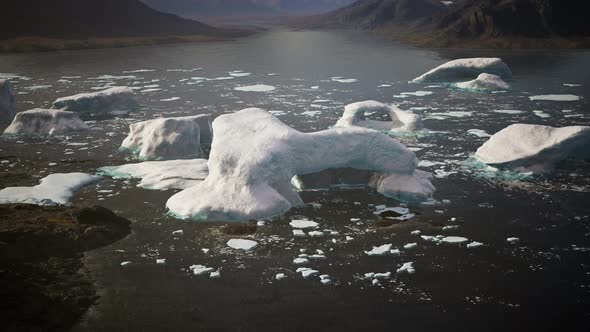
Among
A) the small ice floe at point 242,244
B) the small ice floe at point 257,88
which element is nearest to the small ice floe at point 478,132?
the small ice floe at point 242,244

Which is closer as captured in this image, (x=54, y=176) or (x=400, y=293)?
(x=400, y=293)

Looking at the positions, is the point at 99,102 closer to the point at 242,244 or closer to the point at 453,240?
the point at 242,244

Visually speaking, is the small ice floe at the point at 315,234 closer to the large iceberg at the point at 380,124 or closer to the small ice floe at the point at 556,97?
the large iceberg at the point at 380,124

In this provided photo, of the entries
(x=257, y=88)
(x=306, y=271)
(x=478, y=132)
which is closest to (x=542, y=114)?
(x=478, y=132)

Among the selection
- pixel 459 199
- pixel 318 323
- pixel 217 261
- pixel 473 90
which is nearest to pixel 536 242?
pixel 459 199

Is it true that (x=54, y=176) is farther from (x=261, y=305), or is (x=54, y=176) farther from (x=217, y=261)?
(x=261, y=305)

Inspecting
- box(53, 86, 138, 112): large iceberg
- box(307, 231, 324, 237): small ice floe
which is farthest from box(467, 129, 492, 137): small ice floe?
box(53, 86, 138, 112): large iceberg

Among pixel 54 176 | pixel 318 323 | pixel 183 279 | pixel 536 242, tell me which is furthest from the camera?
pixel 54 176
